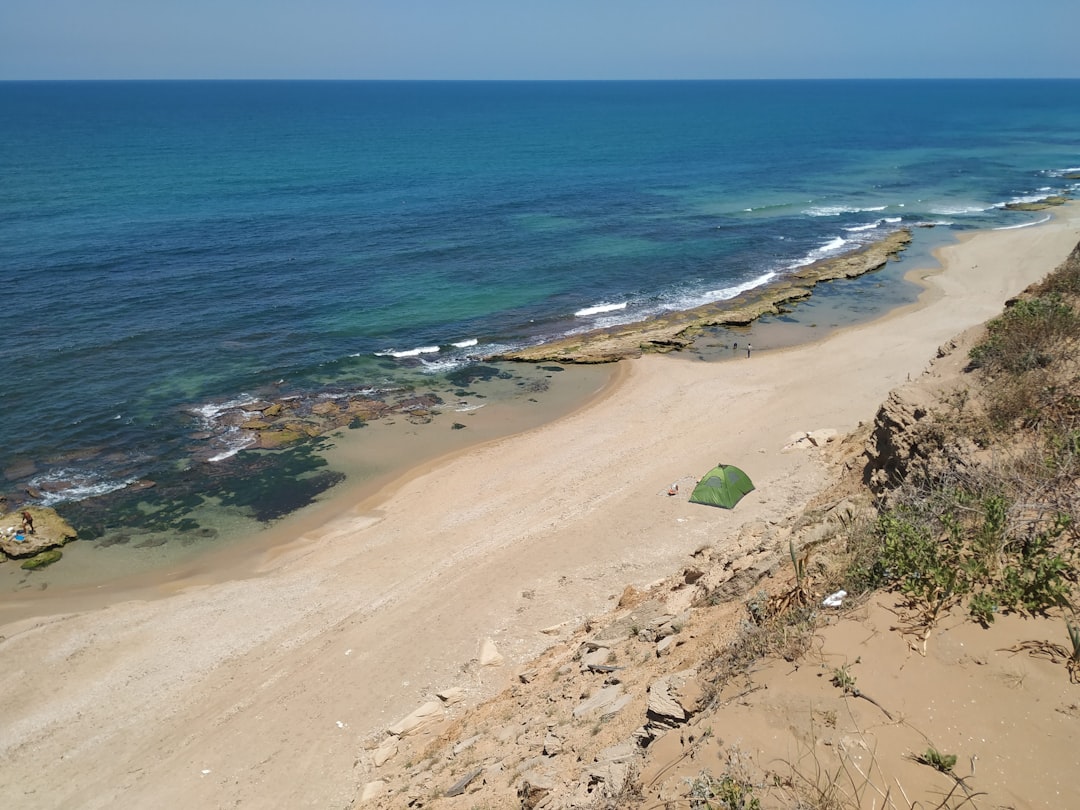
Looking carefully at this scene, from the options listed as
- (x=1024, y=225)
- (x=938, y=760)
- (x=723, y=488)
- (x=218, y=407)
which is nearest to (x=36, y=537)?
(x=218, y=407)

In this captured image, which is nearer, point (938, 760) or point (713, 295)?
point (938, 760)

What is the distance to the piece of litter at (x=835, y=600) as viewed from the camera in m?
8.09

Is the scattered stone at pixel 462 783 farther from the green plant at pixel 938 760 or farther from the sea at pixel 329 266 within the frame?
the sea at pixel 329 266

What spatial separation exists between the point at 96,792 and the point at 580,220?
5356 cm

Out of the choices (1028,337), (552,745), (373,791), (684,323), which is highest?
(1028,337)

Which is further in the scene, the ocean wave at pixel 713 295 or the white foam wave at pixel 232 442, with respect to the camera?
the ocean wave at pixel 713 295

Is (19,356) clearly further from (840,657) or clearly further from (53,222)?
(840,657)

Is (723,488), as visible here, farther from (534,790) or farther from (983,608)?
(983,608)

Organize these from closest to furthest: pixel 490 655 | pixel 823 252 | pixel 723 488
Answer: pixel 490 655 < pixel 723 488 < pixel 823 252

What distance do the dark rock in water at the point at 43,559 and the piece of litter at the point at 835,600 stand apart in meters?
22.7

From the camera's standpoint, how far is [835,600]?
816 cm

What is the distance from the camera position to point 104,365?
33.0m

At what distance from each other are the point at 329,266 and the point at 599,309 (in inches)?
741

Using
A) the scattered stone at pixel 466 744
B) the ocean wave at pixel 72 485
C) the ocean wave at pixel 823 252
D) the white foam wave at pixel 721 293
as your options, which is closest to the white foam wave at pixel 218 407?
the ocean wave at pixel 72 485
